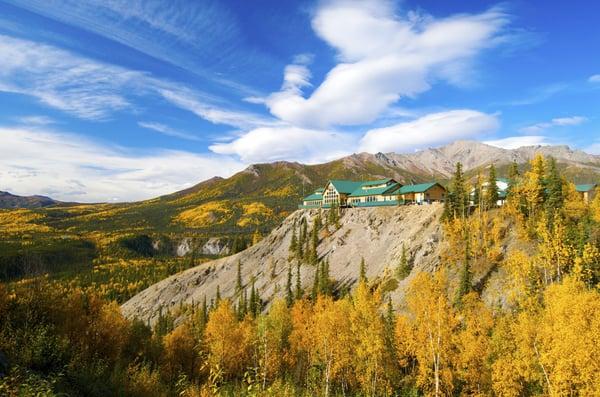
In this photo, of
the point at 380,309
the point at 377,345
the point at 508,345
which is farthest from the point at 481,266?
the point at 377,345

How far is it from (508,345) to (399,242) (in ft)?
191

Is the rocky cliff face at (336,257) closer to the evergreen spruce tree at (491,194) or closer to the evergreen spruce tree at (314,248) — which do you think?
the evergreen spruce tree at (314,248)

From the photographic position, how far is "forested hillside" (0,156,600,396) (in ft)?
73.8

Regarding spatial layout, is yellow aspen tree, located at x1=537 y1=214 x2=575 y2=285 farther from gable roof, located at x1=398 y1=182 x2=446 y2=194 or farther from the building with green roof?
the building with green roof

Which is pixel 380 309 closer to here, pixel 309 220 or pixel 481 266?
pixel 481 266

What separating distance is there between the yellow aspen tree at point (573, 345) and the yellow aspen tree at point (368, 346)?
63.0 feet

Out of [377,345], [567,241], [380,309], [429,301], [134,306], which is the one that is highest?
[567,241]

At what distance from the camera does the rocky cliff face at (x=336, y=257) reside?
93938 millimetres

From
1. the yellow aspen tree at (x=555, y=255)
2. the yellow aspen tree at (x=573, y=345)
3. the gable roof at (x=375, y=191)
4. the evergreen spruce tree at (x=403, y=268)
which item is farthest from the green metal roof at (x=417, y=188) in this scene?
the yellow aspen tree at (x=573, y=345)

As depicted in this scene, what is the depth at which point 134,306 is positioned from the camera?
526 ft

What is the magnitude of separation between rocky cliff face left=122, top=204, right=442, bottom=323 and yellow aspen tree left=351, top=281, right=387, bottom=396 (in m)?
29.3

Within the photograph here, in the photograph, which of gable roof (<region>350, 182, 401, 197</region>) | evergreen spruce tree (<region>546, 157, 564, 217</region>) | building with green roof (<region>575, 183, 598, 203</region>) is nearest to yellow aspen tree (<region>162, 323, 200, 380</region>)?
evergreen spruce tree (<region>546, 157, 564, 217</region>)

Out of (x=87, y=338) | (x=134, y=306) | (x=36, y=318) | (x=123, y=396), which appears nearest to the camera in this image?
(x=123, y=396)

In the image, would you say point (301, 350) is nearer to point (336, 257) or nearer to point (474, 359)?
point (474, 359)
